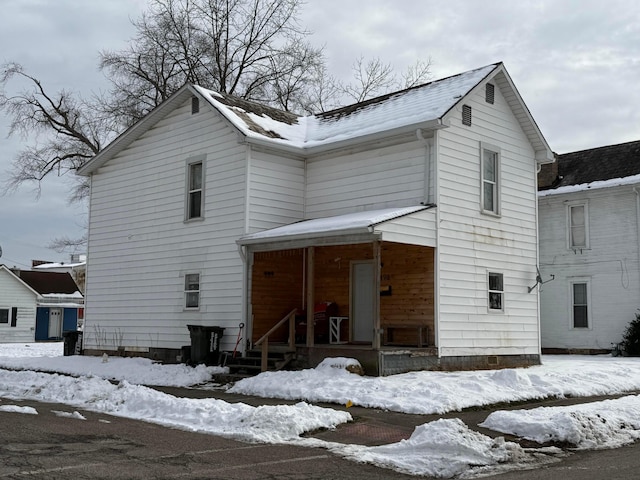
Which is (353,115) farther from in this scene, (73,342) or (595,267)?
(595,267)

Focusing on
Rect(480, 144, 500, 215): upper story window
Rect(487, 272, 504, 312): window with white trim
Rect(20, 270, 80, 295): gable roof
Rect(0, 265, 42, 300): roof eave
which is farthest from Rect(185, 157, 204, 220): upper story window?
Rect(20, 270, 80, 295): gable roof

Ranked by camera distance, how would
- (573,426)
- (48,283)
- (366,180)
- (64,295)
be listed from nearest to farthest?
1. (573,426)
2. (366,180)
3. (64,295)
4. (48,283)

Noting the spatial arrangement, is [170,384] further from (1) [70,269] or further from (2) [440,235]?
(1) [70,269]

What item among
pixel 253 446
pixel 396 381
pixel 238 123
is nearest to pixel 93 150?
pixel 238 123

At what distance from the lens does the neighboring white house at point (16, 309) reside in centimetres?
4334

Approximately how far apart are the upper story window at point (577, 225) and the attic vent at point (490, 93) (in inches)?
370

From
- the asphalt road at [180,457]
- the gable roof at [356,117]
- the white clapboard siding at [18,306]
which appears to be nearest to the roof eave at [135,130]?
the gable roof at [356,117]

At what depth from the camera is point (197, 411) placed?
36.3 feet

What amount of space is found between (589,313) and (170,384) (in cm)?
1632

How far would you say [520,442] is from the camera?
984cm

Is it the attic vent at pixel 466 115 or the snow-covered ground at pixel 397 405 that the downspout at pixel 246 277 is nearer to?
the snow-covered ground at pixel 397 405

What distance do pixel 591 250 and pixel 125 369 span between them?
16.8m

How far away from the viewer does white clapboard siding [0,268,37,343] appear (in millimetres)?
43406

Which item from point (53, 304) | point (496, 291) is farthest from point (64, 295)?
point (496, 291)
